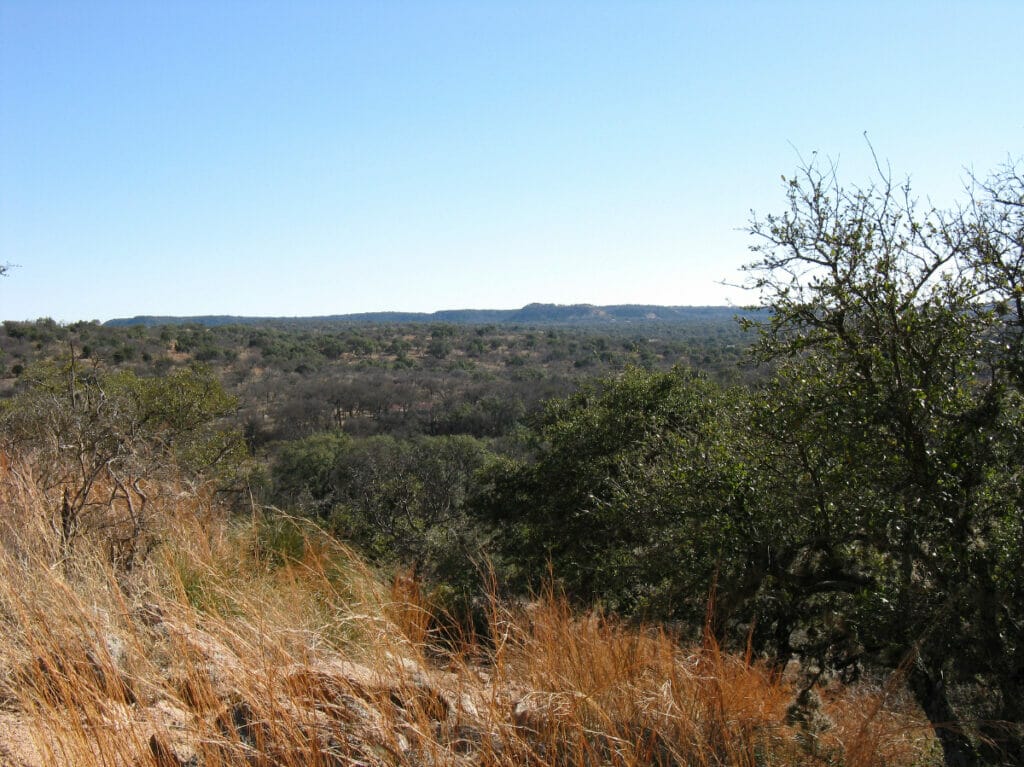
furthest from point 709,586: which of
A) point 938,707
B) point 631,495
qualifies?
point 938,707

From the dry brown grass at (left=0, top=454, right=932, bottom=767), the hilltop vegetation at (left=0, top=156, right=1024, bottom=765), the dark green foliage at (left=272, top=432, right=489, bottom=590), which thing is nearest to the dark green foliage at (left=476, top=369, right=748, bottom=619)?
the hilltop vegetation at (left=0, top=156, right=1024, bottom=765)

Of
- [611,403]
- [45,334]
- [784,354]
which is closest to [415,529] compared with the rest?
[611,403]

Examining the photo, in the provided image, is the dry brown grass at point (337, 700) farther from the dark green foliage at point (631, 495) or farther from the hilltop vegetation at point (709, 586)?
the dark green foliage at point (631, 495)

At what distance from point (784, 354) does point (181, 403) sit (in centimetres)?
1256

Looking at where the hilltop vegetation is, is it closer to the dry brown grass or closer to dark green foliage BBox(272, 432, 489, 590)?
the dry brown grass

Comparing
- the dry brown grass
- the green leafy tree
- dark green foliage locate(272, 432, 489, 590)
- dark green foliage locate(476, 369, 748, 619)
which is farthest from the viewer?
dark green foliage locate(272, 432, 489, 590)

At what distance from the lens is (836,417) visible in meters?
4.04

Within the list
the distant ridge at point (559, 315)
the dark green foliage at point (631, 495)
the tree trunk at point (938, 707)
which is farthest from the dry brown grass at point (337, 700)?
the distant ridge at point (559, 315)

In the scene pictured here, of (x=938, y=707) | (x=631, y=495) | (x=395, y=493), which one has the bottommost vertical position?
(x=395, y=493)

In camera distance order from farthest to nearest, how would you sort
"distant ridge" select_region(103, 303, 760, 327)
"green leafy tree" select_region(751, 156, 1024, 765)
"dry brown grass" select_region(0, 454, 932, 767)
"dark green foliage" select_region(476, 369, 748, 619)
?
"distant ridge" select_region(103, 303, 760, 327)
"dark green foliage" select_region(476, 369, 748, 619)
"green leafy tree" select_region(751, 156, 1024, 765)
"dry brown grass" select_region(0, 454, 932, 767)

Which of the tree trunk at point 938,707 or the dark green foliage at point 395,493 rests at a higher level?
the tree trunk at point 938,707

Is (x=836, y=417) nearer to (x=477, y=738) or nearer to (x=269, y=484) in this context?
(x=477, y=738)

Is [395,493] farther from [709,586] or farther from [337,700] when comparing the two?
[337,700]

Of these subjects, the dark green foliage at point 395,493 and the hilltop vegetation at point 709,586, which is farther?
the dark green foliage at point 395,493
